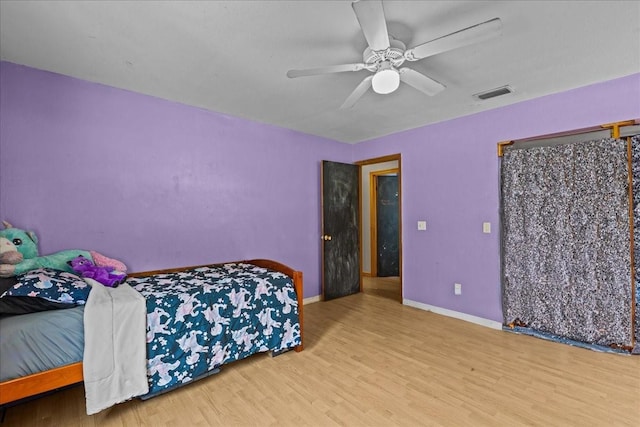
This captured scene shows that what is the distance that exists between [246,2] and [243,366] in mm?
2536

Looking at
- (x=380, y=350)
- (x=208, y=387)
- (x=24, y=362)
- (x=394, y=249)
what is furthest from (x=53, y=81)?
(x=394, y=249)

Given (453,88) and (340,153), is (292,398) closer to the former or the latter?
(453,88)

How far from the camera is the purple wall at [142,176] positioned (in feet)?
7.64

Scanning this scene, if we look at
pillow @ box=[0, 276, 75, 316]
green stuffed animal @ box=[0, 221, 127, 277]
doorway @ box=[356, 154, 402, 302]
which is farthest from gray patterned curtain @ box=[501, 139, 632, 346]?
green stuffed animal @ box=[0, 221, 127, 277]

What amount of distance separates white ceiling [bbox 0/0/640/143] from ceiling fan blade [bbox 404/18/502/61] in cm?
21

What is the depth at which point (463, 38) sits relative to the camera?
59.8 inches

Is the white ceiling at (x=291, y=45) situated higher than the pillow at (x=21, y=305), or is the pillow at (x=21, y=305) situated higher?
the white ceiling at (x=291, y=45)

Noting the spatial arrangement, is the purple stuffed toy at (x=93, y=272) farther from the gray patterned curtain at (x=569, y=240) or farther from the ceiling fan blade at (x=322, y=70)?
the gray patterned curtain at (x=569, y=240)

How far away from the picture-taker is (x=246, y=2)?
1.58 meters

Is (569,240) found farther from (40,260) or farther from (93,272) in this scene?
(40,260)

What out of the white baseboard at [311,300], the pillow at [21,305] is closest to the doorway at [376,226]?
the white baseboard at [311,300]

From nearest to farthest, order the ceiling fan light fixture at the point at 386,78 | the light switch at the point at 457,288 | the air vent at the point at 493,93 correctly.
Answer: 1. the ceiling fan light fixture at the point at 386,78
2. the air vent at the point at 493,93
3. the light switch at the point at 457,288

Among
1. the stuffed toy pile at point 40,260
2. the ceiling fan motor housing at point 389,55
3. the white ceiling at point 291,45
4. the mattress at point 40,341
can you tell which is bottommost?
the mattress at point 40,341

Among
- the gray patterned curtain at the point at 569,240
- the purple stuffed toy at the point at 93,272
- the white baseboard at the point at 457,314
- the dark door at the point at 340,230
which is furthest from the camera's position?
the dark door at the point at 340,230
